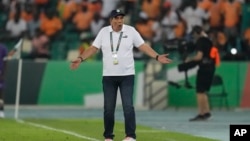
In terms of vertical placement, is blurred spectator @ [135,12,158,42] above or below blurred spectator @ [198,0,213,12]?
below

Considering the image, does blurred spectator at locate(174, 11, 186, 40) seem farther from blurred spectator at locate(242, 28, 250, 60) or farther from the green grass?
the green grass

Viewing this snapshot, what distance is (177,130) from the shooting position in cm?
2023

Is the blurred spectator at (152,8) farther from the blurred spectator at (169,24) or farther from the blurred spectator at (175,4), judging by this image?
the blurred spectator at (169,24)

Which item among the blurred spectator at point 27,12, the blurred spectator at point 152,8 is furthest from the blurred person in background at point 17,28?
the blurred spectator at point 152,8

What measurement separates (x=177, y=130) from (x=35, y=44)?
1000cm

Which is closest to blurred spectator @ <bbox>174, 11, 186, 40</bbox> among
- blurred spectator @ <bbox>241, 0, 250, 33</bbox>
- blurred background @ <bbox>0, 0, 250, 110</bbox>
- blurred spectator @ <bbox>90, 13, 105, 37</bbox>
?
blurred background @ <bbox>0, 0, 250, 110</bbox>

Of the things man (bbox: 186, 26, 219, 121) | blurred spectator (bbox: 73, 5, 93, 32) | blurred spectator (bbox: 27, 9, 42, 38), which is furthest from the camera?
blurred spectator (bbox: 73, 5, 93, 32)

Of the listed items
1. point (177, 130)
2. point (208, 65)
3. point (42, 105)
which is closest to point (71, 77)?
point (42, 105)

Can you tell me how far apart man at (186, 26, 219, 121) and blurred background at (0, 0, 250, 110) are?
3.91 meters

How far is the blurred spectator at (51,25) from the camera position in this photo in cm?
2961

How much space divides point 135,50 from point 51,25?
2.83 meters

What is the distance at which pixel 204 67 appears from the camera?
77.6 feet

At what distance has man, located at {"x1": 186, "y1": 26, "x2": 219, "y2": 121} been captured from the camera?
76.8ft

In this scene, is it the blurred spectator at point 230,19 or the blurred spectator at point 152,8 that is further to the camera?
the blurred spectator at point 152,8
